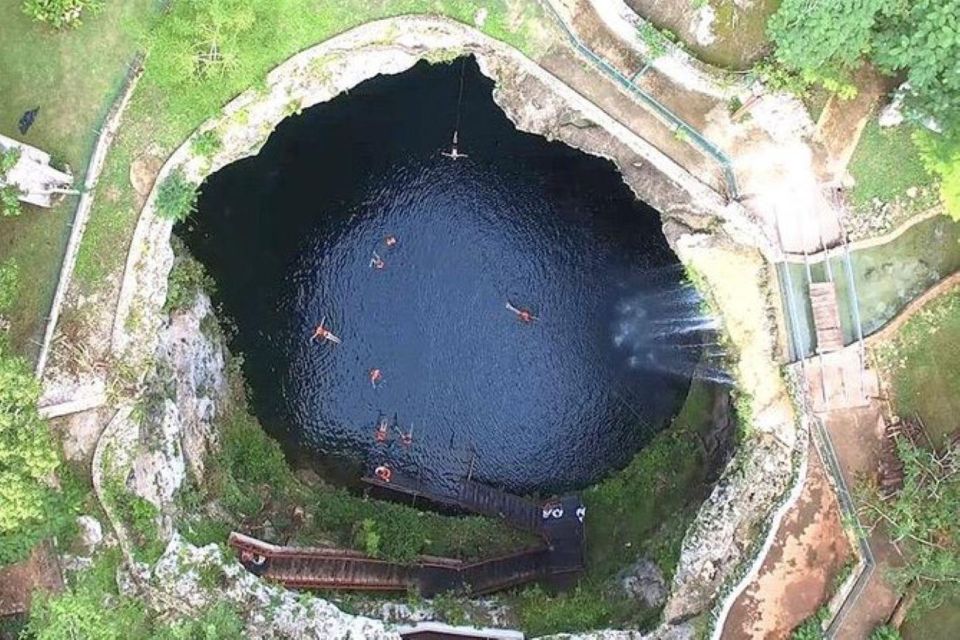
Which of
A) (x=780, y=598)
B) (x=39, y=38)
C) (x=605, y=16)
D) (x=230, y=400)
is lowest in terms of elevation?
(x=780, y=598)

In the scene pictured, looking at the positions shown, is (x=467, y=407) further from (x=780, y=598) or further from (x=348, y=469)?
(x=780, y=598)

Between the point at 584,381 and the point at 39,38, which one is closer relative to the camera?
the point at 39,38

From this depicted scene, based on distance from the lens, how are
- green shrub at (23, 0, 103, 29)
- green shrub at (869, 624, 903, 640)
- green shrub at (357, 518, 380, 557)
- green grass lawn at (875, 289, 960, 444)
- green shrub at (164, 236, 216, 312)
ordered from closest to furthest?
green shrub at (23, 0, 103, 29), green shrub at (869, 624, 903, 640), green grass lawn at (875, 289, 960, 444), green shrub at (164, 236, 216, 312), green shrub at (357, 518, 380, 557)

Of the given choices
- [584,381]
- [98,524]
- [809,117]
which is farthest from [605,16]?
[98,524]

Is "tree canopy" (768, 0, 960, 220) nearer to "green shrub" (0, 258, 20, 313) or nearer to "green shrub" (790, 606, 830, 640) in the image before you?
"green shrub" (790, 606, 830, 640)

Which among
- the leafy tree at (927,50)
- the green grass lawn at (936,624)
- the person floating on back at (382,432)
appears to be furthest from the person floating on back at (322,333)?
the green grass lawn at (936,624)

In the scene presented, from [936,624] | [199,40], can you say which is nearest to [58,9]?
[199,40]

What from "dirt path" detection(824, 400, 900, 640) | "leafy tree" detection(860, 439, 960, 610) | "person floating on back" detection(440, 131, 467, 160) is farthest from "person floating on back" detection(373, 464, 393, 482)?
"leafy tree" detection(860, 439, 960, 610)
